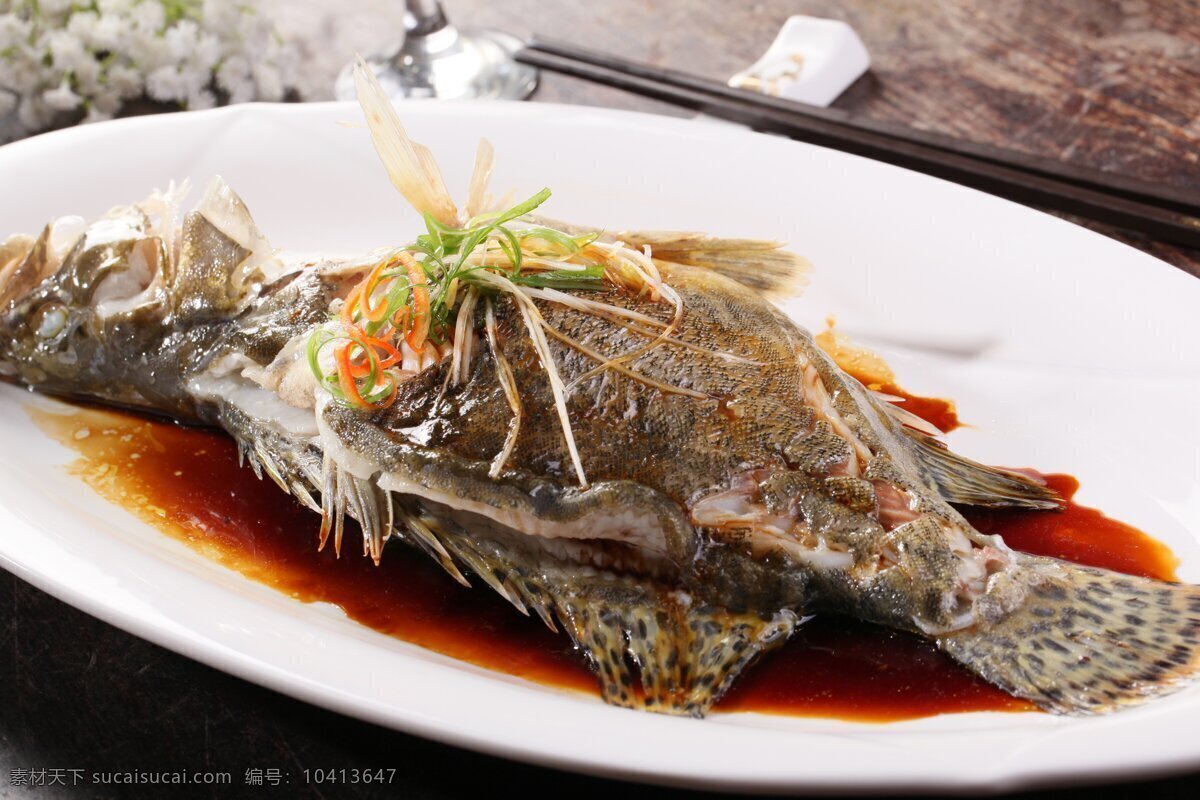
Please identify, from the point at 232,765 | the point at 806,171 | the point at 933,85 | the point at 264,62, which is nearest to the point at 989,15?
the point at 933,85

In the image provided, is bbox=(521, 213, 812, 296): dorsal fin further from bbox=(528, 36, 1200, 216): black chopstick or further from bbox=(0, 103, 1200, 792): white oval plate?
bbox=(528, 36, 1200, 216): black chopstick

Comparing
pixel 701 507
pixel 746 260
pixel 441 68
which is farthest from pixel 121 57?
pixel 701 507

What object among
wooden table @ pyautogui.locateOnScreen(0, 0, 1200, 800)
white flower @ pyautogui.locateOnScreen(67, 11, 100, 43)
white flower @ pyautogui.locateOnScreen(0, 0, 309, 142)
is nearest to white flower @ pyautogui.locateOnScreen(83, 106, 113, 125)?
white flower @ pyautogui.locateOnScreen(0, 0, 309, 142)

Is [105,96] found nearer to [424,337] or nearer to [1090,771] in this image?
[424,337]

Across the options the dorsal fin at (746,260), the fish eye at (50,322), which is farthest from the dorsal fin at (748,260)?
the fish eye at (50,322)

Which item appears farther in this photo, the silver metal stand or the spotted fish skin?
the silver metal stand

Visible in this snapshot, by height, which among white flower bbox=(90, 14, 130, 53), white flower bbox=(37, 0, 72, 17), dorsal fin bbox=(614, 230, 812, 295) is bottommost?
white flower bbox=(90, 14, 130, 53)
